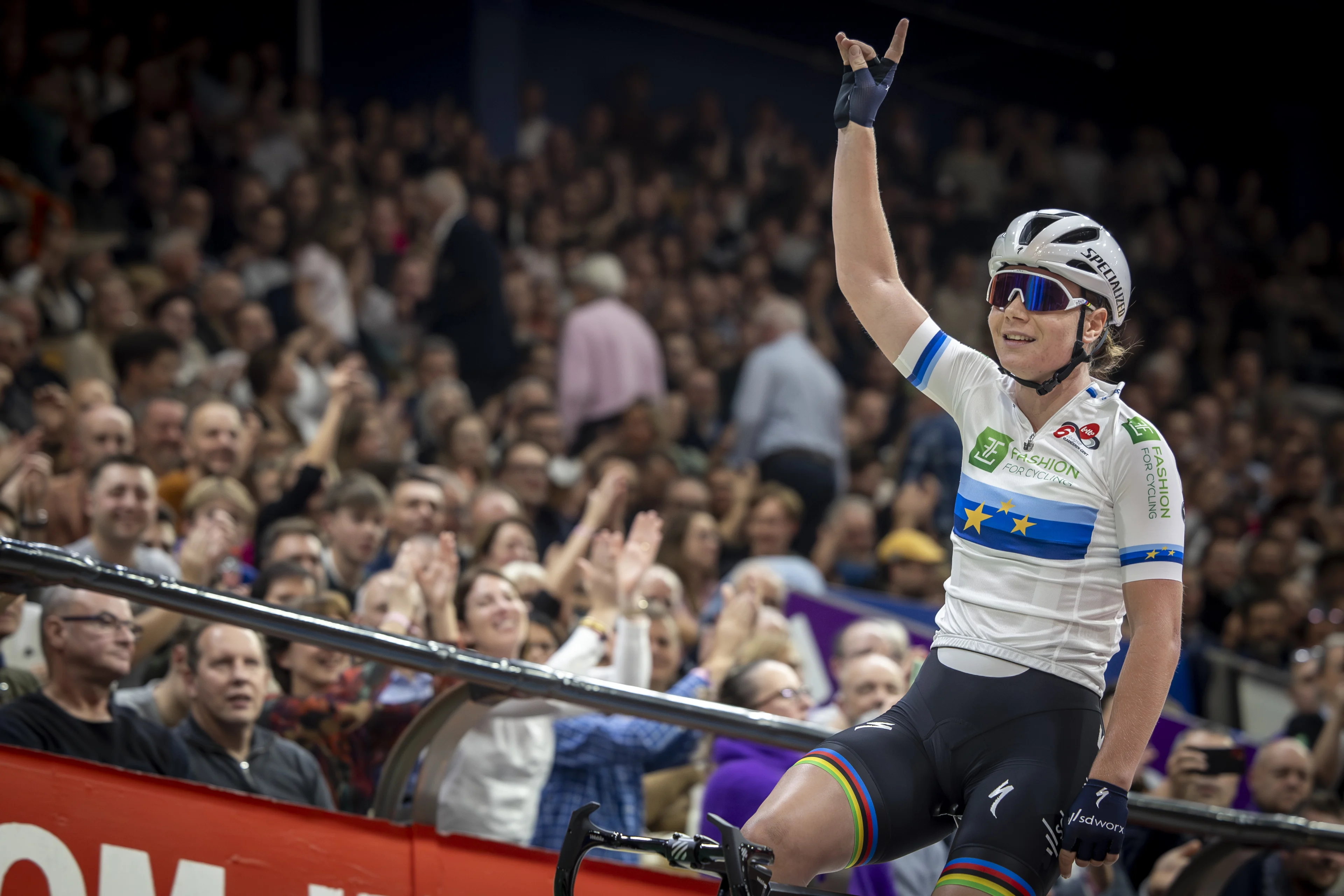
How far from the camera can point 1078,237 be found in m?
3.05

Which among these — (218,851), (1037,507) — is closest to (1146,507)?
(1037,507)

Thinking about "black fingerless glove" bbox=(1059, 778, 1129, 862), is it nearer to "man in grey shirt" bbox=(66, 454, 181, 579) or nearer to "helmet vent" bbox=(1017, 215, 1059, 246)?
"helmet vent" bbox=(1017, 215, 1059, 246)

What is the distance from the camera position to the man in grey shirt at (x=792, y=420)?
9.25 m

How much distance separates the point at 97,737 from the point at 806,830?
178cm

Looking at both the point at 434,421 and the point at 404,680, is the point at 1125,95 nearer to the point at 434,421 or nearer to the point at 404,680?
the point at 434,421

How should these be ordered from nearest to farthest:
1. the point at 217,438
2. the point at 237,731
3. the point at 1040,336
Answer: the point at 1040,336, the point at 237,731, the point at 217,438

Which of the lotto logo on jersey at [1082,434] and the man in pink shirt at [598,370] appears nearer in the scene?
the lotto logo on jersey at [1082,434]

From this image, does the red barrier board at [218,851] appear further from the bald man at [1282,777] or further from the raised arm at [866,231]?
the bald man at [1282,777]

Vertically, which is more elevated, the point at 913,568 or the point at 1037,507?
the point at 1037,507

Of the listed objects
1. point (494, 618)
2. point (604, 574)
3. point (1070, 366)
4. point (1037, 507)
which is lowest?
point (494, 618)

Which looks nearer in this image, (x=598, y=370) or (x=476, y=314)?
(x=476, y=314)

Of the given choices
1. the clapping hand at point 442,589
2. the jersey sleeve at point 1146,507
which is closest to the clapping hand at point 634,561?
the clapping hand at point 442,589

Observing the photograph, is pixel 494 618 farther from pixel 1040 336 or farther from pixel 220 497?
pixel 1040 336

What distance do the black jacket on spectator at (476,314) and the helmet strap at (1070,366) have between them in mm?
6573
